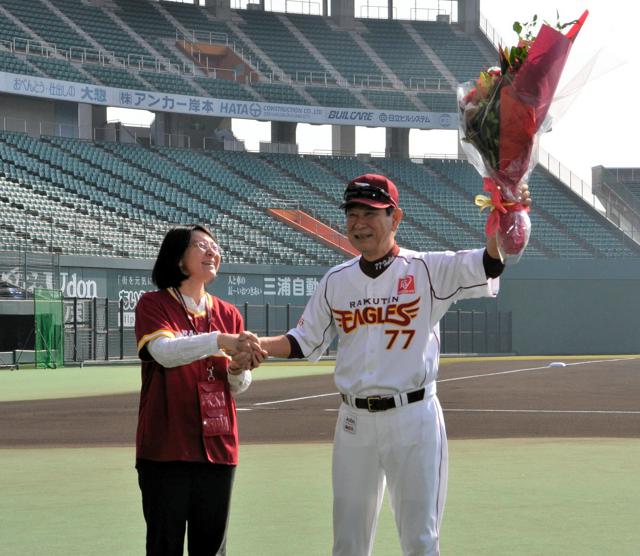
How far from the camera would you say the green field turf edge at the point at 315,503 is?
7586 millimetres

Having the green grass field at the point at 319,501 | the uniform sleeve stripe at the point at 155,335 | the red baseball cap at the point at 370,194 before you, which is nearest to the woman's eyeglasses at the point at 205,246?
the uniform sleeve stripe at the point at 155,335

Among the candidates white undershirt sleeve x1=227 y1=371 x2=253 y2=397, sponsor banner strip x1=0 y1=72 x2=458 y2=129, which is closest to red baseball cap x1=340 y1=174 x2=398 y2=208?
white undershirt sleeve x1=227 y1=371 x2=253 y2=397

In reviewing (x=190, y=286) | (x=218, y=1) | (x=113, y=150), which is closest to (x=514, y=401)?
(x=190, y=286)

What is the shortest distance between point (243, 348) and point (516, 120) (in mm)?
1608

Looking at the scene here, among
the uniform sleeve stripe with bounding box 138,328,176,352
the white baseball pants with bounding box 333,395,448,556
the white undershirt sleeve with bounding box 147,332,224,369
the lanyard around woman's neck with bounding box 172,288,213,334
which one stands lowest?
the white baseball pants with bounding box 333,395,448,556

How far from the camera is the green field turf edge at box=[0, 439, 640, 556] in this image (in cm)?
759

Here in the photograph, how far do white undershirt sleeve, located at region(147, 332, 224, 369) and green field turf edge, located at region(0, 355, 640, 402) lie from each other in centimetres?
1644

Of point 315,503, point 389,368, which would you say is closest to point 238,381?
point 389,368

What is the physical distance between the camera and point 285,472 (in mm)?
11234

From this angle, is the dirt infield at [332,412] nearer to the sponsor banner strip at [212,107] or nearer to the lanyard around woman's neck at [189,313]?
the lanyard around woman's neck at [189,313]

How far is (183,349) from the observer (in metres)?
5.49

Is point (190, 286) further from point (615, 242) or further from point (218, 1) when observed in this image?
point (218, 1)

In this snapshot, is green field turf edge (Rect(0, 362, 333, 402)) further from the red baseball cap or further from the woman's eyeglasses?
the red baseball cap

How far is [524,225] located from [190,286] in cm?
168
